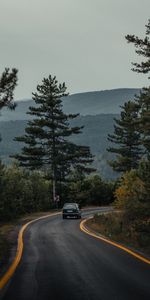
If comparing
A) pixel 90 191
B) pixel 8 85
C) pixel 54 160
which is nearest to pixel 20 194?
pixel 54 160

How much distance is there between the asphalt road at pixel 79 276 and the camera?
10211 millimetres

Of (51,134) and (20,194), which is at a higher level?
(51,134)

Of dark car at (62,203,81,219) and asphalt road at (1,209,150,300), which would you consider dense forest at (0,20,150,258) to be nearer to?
dark car at (62,203,81,219)

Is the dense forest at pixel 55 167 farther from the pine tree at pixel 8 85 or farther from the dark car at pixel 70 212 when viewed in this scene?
the pine tree at pixel 8 85

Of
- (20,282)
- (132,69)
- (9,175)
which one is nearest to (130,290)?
(20,282)

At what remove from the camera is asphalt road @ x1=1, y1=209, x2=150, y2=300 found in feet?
33.5

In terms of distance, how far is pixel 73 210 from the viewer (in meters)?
49.8

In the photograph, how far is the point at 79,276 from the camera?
42.0 feet

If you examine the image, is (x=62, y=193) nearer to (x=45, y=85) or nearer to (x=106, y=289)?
(x=45, y=85)

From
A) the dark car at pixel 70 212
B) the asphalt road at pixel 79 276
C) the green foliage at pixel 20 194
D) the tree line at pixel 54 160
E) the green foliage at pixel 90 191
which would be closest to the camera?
the asphalt road at pixel 79 276

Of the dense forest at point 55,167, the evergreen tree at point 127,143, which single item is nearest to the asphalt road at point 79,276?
the dense forest at point 55,167

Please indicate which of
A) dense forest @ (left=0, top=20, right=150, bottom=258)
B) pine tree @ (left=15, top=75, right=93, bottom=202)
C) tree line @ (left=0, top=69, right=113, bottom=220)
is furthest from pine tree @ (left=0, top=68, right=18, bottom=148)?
pine tree @ (left=15, top=75, right=93, bottom=202)

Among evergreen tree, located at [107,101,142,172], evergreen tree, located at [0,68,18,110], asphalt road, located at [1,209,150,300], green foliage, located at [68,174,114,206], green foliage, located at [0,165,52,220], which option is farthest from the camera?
evergreen tree, located at [107,101,142,172]

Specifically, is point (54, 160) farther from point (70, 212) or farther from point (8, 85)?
point (8, 85)
